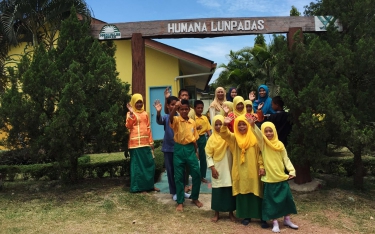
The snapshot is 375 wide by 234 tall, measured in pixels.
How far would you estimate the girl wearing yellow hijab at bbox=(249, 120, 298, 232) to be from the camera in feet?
13.1

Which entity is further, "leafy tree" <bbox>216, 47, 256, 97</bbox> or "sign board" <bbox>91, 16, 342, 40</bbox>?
"leafy tree" <bbox>216, 47, 256, 97</bbox>

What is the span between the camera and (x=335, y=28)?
5.81 m

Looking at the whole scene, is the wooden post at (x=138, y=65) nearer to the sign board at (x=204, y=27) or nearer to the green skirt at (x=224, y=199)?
the sign board at (x=204, y=27)

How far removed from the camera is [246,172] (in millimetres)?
4133

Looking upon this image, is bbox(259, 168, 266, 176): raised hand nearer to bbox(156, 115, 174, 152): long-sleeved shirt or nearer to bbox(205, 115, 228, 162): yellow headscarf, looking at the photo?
bbox(205, 115, 228, 162): yellow headscarf

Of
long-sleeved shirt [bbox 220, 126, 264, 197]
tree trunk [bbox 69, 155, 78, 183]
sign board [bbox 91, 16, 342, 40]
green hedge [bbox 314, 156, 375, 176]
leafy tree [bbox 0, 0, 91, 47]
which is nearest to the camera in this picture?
long-sleeved shirt [bbox 220, 126, 264, 197]

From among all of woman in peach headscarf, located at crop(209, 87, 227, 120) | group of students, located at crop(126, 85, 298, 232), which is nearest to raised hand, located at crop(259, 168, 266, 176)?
group of students, located at crop(126, 85, 298, 232)

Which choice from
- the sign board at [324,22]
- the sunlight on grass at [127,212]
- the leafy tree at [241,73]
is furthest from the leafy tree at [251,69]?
the sunlight on grass at [127,212]

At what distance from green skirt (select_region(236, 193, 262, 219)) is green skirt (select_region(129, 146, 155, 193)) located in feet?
6.32

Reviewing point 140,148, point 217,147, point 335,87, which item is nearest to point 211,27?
point 335,87

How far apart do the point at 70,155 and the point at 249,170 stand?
9.97 feet

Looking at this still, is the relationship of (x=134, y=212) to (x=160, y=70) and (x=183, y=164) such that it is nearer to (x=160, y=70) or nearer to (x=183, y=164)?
(x=183, y=164)

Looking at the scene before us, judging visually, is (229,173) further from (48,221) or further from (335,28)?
(335,28)

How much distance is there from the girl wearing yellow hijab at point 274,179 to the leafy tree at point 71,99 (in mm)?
2621
